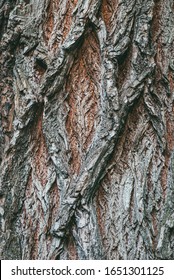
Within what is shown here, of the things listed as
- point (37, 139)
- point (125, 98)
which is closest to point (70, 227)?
point (37, 139)

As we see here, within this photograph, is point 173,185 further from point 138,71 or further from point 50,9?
point 50,9

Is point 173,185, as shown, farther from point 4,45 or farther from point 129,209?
point 4,45

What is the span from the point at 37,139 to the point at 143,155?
17.0 inches

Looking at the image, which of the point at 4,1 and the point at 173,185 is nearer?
the point at 173,185

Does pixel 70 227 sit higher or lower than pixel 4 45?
lower

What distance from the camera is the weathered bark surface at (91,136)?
7.38ft

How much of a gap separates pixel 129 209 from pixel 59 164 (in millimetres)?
321

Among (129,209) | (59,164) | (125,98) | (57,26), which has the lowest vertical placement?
(129,209)

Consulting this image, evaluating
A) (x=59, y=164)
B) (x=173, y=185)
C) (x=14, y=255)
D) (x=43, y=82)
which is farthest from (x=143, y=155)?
(x=14, y=255)

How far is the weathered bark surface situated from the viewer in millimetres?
2250

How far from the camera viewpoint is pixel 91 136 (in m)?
2.33

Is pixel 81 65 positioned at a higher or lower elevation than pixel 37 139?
higher

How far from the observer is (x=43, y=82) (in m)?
2.36

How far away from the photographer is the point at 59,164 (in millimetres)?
2301
